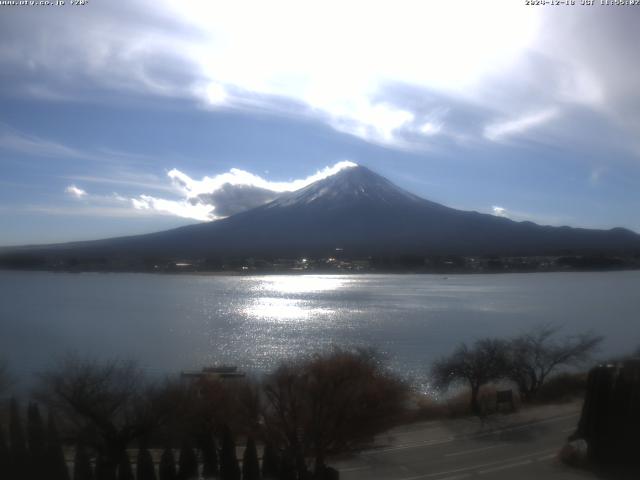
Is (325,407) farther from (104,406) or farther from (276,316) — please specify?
(276,316)

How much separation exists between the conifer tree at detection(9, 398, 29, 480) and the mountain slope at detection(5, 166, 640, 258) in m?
8.75

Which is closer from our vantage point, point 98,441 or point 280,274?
point 98,441

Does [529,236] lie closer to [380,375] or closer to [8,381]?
[380,375]

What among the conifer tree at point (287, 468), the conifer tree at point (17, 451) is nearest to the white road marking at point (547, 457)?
the conifer tree at point (287, 468)

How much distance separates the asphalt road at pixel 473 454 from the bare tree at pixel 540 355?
1433 millimetres

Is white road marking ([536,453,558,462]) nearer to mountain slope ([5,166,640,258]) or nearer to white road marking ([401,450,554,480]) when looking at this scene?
white road marking ([401,450,554,480])

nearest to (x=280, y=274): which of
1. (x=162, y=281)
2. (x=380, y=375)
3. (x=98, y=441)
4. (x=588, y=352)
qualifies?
(x=162, y=281)

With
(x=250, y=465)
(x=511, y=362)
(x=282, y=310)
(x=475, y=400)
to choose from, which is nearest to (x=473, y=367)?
(x=511, y=362)

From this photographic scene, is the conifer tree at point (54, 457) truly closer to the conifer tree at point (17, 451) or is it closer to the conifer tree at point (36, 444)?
the conifer tree at point (36, 444)

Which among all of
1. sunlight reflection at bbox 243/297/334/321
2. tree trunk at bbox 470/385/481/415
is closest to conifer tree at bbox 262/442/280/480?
tree trunk at bbox 470/385/481/415

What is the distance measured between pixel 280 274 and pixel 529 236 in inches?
378

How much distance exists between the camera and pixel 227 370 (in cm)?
650

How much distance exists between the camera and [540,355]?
7.83m

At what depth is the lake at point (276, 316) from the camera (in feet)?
26.6
